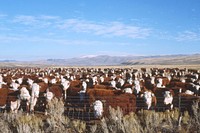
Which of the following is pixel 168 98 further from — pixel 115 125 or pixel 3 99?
pixel 3 99

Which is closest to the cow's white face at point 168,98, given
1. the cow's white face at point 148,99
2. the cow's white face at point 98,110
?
the cow's white face at point 148,99

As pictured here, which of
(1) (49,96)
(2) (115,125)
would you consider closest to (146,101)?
(1) (49,96)

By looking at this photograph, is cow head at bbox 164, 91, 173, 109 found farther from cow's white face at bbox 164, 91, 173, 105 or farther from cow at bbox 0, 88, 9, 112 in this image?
cow at bbox 0, 88, 9, 112

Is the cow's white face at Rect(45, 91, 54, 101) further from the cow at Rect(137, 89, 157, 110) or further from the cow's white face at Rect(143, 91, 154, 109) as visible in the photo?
the cow's white face at Rect(143, 91, 154, 109)

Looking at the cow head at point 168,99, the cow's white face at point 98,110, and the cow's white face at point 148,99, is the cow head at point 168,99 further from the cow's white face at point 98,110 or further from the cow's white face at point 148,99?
the cow's white face at point 98,110

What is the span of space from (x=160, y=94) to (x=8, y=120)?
10.1m

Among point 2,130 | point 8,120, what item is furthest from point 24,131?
point 8,120

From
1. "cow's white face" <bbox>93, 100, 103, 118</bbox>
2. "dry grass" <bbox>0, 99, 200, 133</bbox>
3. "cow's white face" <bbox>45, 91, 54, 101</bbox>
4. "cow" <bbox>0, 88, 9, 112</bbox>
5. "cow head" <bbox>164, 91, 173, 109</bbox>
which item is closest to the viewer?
"dry grass" <bbox>0, 99, 200, 133</bbox>

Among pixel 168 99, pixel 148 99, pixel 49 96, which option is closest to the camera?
pixel 148 99

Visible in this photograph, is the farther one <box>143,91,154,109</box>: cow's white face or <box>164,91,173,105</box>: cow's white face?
<box>164,91,173,105</box>: cow's white face

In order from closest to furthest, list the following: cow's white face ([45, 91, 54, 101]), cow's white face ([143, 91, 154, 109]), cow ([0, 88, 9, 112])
→ 1. cow's white face ([143, 91, 154, 109])
2. cow ([0, 88, 9, 112])
3. cow's white face ([45, 91, 54, 101])

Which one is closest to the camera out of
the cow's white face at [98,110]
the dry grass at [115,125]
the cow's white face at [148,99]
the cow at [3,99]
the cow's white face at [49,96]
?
the dry grass at [115,125]

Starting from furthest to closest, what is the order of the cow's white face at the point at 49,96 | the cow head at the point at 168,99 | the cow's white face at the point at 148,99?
the cow's white face at the point at 49,96 < the cow head at the point at 168,99 < the cow's white face at the point at 148,99

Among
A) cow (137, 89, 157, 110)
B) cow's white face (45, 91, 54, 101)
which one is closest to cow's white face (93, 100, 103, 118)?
cow (137, 89, 157, 110)
